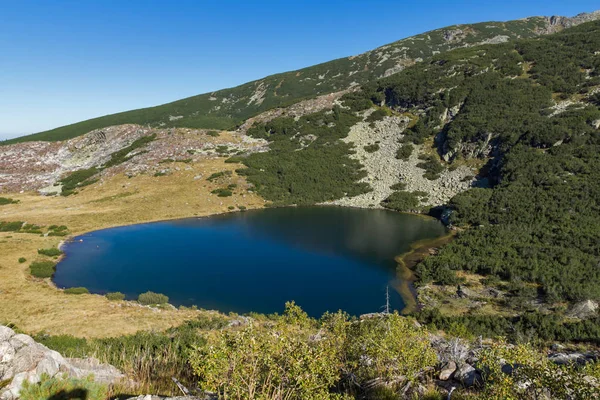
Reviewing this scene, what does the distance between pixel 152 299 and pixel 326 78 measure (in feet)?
481

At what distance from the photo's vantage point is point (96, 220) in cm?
5388

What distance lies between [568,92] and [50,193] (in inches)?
4566

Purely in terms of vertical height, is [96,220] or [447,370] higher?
[96,220]

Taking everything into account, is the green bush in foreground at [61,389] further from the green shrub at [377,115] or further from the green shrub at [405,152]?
the green shrub at [377,115]

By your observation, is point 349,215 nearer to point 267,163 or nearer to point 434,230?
point 434,230

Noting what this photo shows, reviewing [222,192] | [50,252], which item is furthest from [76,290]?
[222,192]

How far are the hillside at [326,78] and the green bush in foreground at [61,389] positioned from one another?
129372 mm

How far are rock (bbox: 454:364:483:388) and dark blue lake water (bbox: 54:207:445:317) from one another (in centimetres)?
1527

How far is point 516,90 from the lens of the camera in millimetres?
77625

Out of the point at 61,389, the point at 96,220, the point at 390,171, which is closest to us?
the point at 61,389

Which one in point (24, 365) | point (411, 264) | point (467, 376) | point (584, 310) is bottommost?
point (411, 264)

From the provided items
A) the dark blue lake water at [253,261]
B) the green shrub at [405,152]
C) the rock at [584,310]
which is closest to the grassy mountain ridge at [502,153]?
the rock at [584,310]

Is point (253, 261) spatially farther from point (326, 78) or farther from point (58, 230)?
point (326, 78)

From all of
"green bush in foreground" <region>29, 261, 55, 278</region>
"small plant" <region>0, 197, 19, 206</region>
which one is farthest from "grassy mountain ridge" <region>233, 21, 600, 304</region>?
"small plant" <region>0, 197, 19, 206</region>
